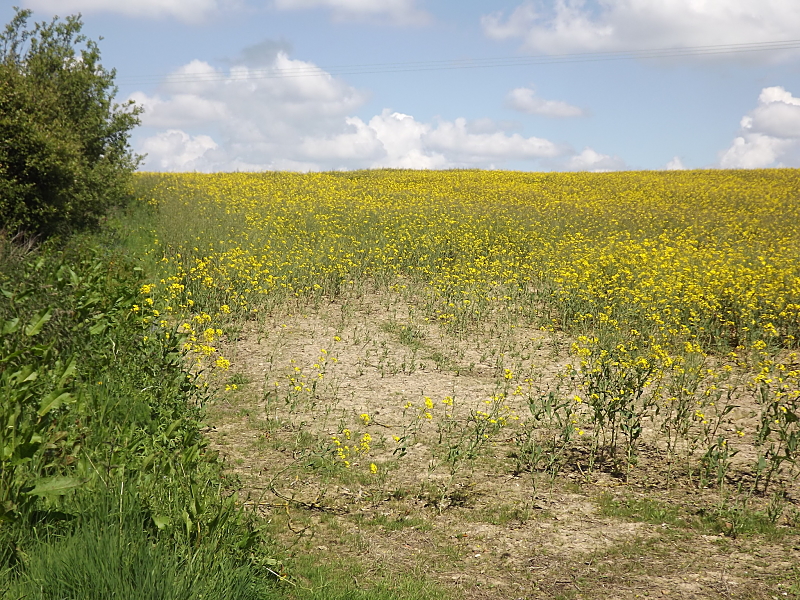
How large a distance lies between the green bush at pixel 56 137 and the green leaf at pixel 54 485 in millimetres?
9629

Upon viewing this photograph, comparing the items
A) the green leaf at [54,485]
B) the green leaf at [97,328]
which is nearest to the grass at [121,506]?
the green leaf at [54,485]

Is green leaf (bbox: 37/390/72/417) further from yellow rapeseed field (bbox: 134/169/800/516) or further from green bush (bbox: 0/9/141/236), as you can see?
green bush (bbox: 0/9/141/236)

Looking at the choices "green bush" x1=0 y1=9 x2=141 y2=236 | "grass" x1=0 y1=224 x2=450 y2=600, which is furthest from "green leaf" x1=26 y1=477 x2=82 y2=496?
"green bush" x1=0 y1=9 x2=141 y2=236

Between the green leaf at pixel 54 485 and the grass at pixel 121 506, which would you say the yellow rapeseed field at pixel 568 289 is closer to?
the grass at pixel 121 506

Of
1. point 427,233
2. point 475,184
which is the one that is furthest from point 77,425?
point 475,184

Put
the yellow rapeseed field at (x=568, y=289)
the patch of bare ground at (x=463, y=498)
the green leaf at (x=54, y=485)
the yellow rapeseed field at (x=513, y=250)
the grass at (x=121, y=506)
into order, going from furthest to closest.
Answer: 1. the yellow rapeseed field at (x=513, y=250)
2. the yellow rapeseed field at (x=568, y=289)
3. the patch of bare ground at (x=463, y=498)
4. the green leaf at (x=54, y=485)
5. the grass at (x=121, y=506)

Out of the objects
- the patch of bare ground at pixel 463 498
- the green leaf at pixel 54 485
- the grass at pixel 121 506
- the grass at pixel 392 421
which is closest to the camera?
the grass at pixel 121 506

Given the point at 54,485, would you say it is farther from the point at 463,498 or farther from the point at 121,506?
the point at 463,498

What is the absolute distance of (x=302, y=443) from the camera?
228 inches

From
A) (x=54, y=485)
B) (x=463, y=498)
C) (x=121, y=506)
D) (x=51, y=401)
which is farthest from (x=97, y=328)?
(x=463, y=498)

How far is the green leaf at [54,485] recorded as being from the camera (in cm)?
315

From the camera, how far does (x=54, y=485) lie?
318 cm

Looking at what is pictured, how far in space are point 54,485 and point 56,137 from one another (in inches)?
437

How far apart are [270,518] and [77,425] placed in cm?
159
